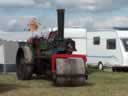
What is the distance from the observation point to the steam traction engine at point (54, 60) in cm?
1655

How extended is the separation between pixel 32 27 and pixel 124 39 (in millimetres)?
9320

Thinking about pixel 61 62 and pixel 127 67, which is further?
pixel 127 67

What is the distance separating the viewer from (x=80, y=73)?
16.6 meters

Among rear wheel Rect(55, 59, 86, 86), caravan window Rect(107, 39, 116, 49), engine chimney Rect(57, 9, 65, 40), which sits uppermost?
engine chimney Rect(57, 9, 65, 40)

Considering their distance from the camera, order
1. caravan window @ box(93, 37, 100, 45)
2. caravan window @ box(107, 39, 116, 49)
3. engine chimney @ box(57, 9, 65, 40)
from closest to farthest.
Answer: engine chimney @ box(57, 9, 65, 40) → caravan window @ box(107, 39, 116, 49) → caravan window @ box(93, 37, 100, 45)

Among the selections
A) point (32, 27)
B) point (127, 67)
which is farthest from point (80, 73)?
point (32, 27)

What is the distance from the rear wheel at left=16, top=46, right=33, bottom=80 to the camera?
19328 mm

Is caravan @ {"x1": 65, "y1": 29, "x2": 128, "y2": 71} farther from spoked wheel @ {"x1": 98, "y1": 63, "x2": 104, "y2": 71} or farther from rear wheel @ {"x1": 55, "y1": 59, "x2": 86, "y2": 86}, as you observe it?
rear wheel @ {"x1": 55, "y1": 59, "x2": 86, "y2": 86}

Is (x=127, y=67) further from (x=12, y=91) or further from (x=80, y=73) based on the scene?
(x=12, y=91)

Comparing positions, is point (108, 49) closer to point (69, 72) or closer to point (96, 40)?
point (96, 40)

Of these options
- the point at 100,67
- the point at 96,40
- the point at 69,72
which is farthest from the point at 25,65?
the point at 96,40

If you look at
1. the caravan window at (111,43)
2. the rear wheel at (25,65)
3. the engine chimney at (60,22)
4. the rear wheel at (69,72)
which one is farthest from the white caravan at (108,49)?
the rear wheel at (69,72)

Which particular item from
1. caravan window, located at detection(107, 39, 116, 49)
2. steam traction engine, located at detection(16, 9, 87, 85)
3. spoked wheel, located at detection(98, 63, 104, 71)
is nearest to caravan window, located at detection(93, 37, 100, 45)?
caravan window, located at detection(107, 39, 116, 49)

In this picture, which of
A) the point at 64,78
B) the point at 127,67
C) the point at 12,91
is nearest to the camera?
the point at 12,91
